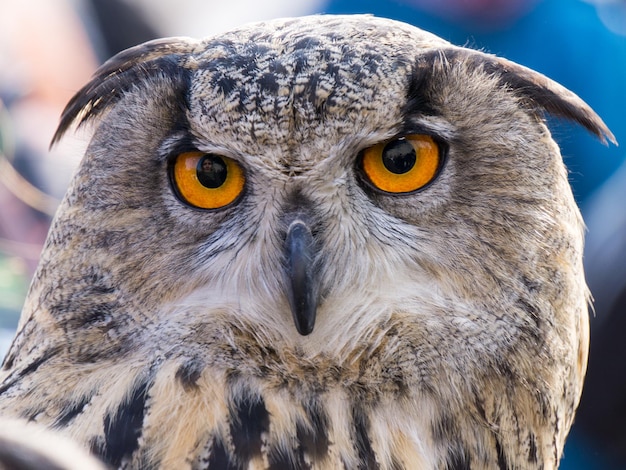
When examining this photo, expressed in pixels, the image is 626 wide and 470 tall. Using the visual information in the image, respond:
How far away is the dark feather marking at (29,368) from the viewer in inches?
37.9

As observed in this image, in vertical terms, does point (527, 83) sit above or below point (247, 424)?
above

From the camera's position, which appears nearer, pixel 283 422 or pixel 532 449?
pixel 283 422

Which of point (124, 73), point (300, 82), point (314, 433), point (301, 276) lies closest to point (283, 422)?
point (314, 433)

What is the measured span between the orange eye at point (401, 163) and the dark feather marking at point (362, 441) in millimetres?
279

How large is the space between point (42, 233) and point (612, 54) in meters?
1.51

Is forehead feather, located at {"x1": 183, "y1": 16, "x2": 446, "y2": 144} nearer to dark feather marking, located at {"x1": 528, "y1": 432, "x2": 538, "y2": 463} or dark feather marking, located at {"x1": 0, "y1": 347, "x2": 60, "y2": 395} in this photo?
dark feather marking, located at {"x1": 0, "y1": 347, "x2": 60, "y2": 395}

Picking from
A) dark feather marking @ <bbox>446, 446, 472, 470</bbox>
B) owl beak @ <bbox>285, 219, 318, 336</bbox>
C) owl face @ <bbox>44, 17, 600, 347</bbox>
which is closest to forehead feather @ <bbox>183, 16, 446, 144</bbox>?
owl face @ <bbox>44, 17, 600, 347</bbox>

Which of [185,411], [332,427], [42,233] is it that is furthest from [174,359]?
[42,233]

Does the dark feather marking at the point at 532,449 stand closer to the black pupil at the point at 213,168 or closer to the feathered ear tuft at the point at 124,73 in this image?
the black pupil at the point at 213,168

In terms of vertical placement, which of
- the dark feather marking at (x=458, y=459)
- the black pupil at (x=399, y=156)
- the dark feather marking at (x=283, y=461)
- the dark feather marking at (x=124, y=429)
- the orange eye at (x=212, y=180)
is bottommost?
the dark feather marking at (x=458, y=459)

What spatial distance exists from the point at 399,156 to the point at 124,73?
1.32 ft

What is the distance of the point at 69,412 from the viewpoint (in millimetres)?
893

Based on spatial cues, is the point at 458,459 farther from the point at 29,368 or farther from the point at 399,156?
the point at 29,368

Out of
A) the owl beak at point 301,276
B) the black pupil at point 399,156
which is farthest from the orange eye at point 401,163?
the owl beak at point 301,276
